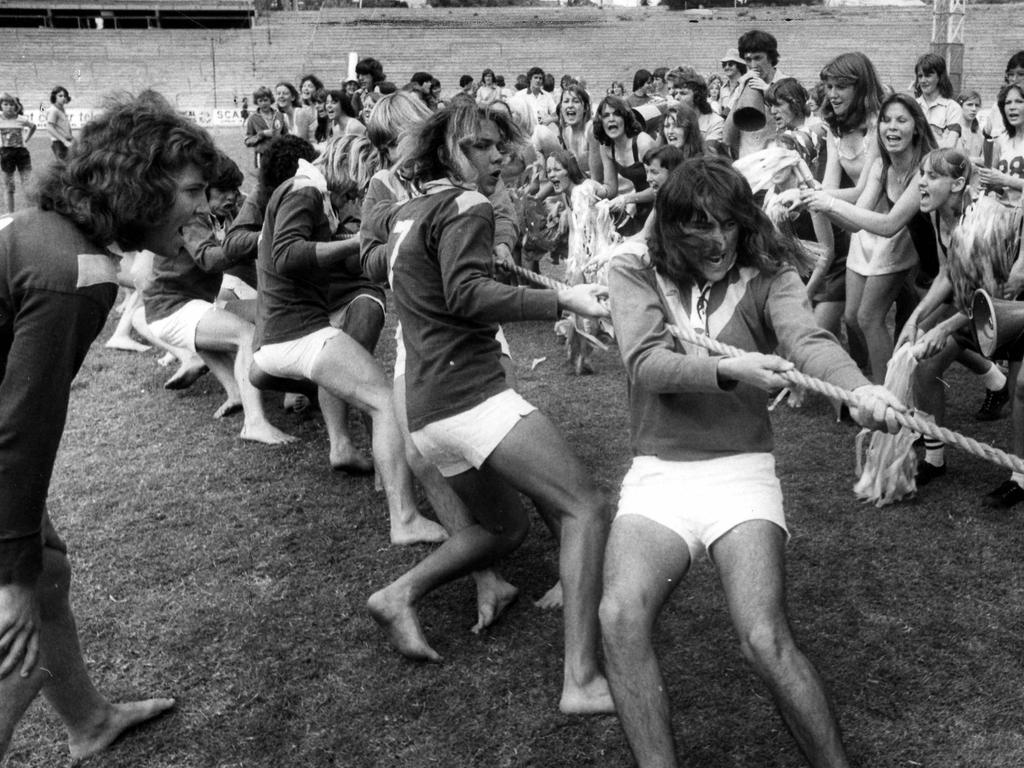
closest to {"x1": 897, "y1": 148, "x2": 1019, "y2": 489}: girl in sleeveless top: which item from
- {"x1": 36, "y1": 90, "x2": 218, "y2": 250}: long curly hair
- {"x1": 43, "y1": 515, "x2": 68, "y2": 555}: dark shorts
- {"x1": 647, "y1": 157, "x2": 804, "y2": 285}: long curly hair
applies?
{"x1": 647, "y1": 157, "x2": 804, "y2": 285}: long curly hair

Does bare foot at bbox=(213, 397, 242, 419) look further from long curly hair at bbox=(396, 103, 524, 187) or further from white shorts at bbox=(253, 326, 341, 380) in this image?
long curly hair at bbox=(396, 103, 524, 187)

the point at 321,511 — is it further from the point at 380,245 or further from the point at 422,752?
the point at 422,752

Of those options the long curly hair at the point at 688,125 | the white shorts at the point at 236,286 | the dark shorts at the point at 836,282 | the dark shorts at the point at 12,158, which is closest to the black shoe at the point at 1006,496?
the dark shorts at the point at 836,282

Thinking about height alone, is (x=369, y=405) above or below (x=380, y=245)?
below

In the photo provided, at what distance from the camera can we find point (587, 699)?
334cm

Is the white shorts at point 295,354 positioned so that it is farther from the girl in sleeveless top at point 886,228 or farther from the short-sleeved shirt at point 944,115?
the short-sleeved shirt at point 944,115

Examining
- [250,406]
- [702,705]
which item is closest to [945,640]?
[702,705]

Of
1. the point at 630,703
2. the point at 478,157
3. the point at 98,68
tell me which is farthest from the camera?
the point at 98,68

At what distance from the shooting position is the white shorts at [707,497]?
2896 mm

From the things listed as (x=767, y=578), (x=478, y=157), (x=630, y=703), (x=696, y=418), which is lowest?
(x=630, y=703)

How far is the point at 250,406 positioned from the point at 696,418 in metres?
3.84

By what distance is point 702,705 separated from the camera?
337cm

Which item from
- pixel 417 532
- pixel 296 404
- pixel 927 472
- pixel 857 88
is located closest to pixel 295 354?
pixel 417 532

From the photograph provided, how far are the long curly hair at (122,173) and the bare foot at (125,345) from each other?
634 centimetres
